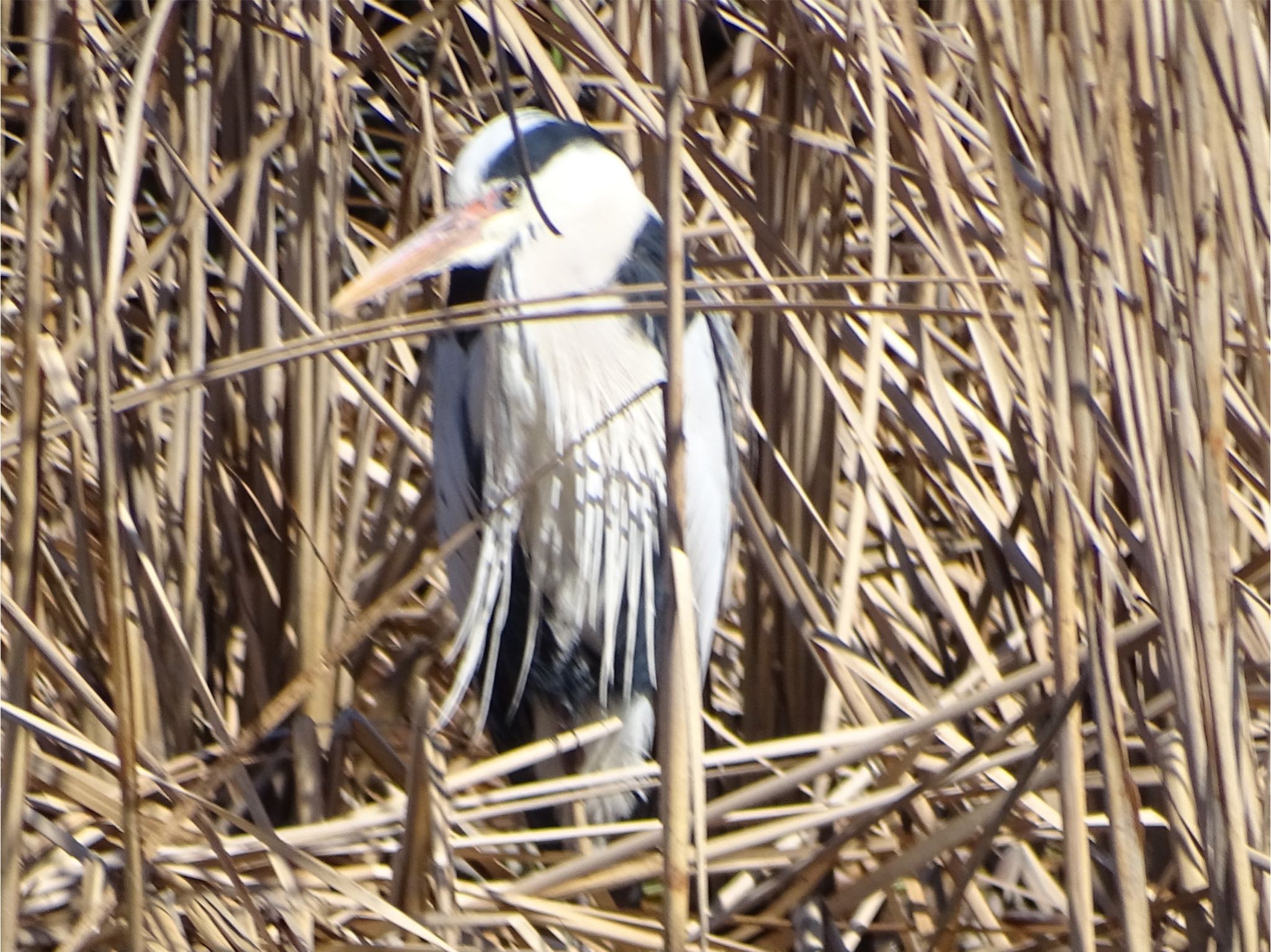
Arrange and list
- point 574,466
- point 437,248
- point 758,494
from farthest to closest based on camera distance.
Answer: point 758,494, point 574,466, point 437,248

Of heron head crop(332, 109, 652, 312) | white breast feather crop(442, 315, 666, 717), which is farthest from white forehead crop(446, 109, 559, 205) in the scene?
white breast feather crop(442, 315, 666, 717)

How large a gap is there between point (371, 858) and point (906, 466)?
0.77 m

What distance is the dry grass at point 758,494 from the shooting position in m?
0.80

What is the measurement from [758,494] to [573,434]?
0.22m

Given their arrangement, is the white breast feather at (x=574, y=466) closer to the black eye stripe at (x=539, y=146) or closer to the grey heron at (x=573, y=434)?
the grey heron at (x=573, y=434)

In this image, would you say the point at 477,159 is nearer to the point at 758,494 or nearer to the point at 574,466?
the point at 574,466

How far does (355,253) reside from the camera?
1.64 metres

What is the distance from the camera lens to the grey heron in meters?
1.44

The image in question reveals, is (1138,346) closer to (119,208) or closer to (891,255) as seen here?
(119,208)

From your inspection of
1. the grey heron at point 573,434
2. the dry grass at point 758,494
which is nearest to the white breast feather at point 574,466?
the grey heron at point 573,434

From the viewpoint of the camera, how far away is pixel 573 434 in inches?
60.1

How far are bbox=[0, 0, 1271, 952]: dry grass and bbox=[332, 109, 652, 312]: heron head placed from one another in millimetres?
68

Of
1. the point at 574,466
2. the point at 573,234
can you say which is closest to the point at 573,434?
the point at 574,466

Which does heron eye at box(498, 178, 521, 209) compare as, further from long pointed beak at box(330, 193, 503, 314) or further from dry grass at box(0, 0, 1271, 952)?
dry grass at box(0, 0, 1271, 952)
